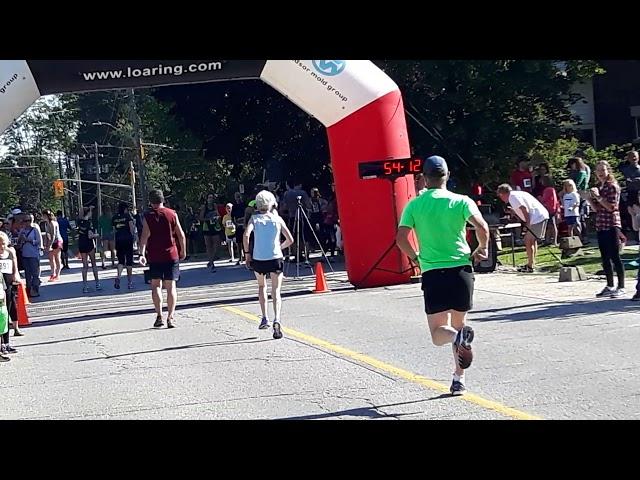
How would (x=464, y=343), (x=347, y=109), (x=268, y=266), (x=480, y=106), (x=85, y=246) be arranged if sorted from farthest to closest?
(x=480, y=106), (x=85, y=246), (x=347, y=109), (x=268, y=266), (x=464, y=343)

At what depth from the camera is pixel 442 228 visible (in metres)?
8.41

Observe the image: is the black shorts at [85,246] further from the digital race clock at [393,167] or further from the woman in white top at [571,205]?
the woman in white top at [571,205]

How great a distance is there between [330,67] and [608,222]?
5822 millimetres

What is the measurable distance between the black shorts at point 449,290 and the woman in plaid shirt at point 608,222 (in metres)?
6.07

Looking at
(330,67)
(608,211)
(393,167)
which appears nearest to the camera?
(608,211)

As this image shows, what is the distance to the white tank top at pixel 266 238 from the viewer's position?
1290 centimetres

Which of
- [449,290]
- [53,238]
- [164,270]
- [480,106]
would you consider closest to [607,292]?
[164,270]

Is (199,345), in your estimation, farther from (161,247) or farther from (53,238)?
(53,238)

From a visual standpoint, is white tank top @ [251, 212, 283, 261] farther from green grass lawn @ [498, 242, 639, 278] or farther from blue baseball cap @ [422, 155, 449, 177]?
green grass lawn @ [498, 242, 639, 278]

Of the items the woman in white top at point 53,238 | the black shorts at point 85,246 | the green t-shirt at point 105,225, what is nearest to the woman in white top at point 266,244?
the black shorts at point 85,246
